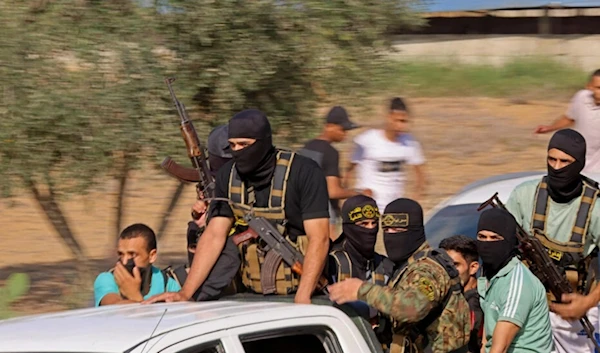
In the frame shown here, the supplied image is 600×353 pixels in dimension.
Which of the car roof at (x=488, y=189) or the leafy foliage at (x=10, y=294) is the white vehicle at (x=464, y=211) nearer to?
the car roof at (x=488, y=189)

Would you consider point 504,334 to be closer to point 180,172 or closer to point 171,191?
point 180,172

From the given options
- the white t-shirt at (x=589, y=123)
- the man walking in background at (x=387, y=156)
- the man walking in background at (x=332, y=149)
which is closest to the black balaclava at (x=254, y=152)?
the man walking in background at (x=332, y=149)

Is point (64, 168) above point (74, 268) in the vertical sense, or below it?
above

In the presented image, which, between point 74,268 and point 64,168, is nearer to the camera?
point 64,168

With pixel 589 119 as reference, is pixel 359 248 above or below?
above

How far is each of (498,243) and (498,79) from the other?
60.3 ft

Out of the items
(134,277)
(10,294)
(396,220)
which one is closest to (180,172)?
(134,277)

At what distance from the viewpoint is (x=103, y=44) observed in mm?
8180

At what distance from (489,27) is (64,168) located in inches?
669

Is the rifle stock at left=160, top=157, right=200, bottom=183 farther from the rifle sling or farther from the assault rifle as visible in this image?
the rifle sling

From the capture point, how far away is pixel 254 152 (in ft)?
15.5

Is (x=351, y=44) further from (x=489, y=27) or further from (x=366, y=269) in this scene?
(x=489, y=27)

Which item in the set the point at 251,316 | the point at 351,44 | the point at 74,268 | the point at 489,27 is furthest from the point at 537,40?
the point at 251,316

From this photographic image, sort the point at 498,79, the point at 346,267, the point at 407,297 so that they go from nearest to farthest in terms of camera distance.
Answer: the point at 407,297 < the point at 346,267 < the point at 498,79
